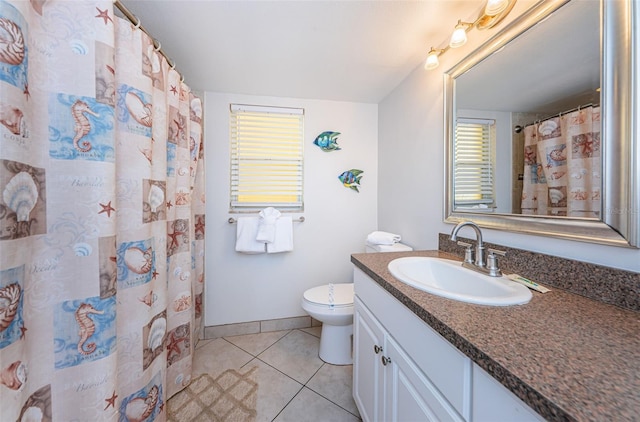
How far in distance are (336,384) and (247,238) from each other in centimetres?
118

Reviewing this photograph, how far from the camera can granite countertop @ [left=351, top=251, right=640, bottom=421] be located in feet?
1.16

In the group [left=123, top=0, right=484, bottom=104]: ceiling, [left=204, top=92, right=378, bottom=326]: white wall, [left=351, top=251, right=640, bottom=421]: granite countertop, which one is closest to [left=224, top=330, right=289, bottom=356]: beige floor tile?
[left=204, top=92, right=378, bottom=326]: white wall

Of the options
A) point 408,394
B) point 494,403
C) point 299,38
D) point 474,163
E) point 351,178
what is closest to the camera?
point 494,403

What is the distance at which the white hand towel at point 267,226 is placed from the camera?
6.10ft

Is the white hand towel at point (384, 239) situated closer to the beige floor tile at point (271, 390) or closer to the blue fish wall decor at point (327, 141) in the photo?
the blue fish wall decor at point (327, 141)

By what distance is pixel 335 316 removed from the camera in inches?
59.9

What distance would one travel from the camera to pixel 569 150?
0.79m

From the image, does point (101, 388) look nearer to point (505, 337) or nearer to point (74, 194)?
point (74, 194)

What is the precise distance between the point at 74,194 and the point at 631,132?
1.64 meters

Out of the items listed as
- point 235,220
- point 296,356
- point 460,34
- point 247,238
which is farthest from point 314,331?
point 460,34

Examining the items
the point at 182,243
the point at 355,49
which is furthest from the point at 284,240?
the point at 355,49

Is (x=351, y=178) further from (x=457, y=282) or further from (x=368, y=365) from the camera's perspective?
(x=368, y=365)

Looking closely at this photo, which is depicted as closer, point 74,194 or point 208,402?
point 74,194

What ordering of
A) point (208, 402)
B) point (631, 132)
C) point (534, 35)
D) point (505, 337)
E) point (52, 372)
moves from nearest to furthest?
point (505, 337), point (631, 132), point (52, 372), point (534, 35), point (208, 402)
